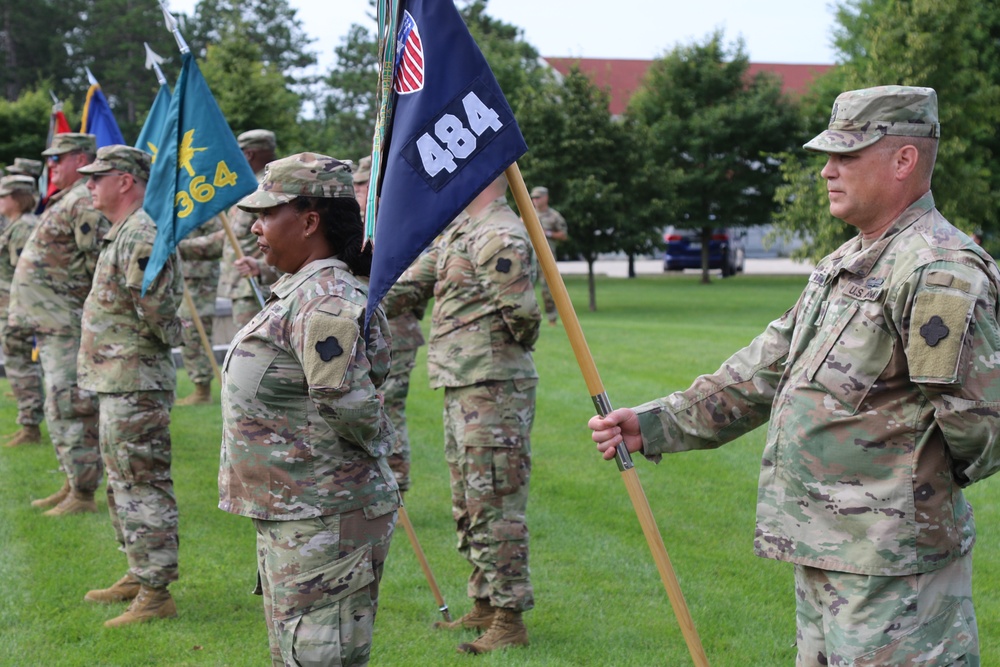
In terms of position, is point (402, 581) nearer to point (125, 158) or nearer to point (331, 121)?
point (125, 158)

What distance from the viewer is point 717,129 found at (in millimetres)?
38594

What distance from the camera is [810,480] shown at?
3555mm

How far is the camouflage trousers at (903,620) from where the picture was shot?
336 centimetres

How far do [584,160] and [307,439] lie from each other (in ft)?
81.3

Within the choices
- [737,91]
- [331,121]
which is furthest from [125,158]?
[331,121]

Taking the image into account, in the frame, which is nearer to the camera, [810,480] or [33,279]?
[810,480]

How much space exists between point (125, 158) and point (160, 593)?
2.63 metres

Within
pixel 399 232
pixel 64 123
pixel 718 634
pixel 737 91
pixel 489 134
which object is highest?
pixel 737 91

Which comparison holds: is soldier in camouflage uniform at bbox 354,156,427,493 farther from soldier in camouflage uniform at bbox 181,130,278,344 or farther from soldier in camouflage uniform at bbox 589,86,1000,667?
soldier in camouflage uniform at bbox 589,86,1000,667

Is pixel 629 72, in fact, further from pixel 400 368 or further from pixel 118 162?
pixel 118 162

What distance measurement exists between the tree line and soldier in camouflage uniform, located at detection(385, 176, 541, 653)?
64.3 feet

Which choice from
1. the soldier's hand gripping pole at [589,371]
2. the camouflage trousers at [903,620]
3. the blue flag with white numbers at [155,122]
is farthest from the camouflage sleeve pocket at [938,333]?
the blue flag with white numbers at [155,122]

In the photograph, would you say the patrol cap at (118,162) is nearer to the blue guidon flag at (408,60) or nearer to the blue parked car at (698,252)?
the blue guidon flag at (408,60)

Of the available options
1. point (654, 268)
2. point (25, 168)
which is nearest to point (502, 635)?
point (25, 168)
